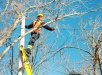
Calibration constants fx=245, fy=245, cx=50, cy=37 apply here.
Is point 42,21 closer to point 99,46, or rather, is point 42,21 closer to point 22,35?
point 22,35

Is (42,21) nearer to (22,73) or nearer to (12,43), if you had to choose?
(12,43)

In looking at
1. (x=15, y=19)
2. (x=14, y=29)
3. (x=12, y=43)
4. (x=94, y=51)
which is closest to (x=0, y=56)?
(x=12, y=43)

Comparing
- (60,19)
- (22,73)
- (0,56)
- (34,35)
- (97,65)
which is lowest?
(97,65)

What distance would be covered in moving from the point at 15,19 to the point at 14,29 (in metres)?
0.62

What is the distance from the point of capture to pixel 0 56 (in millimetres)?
7914

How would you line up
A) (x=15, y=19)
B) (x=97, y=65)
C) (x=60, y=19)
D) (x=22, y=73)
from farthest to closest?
(x=97, y=65), (x=15, y=19), (x=60, y=19), (x=22, y=73)

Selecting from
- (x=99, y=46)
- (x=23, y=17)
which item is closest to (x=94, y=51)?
(x=99, y=46)

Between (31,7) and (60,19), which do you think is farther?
(31,7)

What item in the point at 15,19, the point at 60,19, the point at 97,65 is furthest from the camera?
the point at 97,65

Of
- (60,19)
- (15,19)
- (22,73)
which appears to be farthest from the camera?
(15,19)

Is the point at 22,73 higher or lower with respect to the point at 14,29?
lower

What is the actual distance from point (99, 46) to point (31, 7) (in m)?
5.31

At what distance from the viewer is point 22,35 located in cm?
797

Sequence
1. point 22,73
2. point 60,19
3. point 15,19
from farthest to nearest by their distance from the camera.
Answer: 1. point 15,19
2. point 60,19
3. point 22,73
